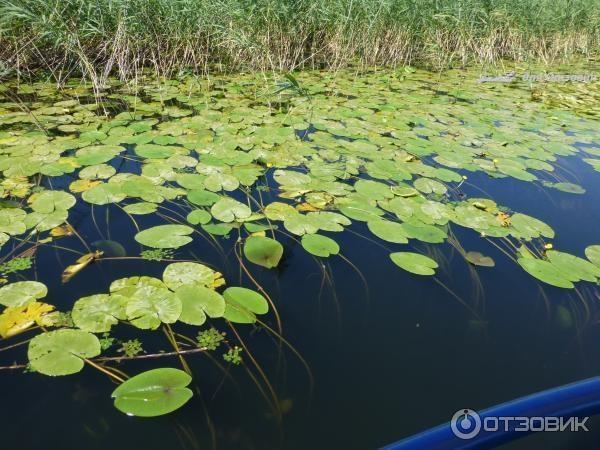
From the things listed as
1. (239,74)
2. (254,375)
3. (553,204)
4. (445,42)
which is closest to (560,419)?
(254,375)

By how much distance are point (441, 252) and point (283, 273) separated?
0.71 meters

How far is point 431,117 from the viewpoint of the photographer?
3.55 m

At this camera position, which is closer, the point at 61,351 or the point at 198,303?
the point at 61,351

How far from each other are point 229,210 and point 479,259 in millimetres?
1124

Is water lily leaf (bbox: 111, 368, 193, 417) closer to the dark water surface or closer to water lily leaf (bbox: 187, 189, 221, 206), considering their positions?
the dark water surface

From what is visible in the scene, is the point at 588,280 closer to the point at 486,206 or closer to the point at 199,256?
the point at 486,206

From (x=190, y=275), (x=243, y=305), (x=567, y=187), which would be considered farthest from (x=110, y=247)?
(x=567, y=187)

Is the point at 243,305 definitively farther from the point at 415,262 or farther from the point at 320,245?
the point at 415,262

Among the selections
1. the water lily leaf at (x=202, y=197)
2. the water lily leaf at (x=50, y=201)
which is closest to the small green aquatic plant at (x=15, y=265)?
the water lily leaf at (x=50, y=201)

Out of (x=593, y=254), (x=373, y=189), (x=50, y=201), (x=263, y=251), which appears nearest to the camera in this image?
(x=263, y=251)

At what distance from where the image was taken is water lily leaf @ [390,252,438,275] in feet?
5.14

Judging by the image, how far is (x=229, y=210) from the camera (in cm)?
187

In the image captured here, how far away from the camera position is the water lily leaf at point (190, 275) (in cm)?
141

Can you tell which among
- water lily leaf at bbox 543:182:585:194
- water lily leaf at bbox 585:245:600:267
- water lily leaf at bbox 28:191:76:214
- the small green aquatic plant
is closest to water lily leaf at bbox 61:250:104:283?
the small green aquatic plant
